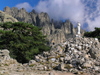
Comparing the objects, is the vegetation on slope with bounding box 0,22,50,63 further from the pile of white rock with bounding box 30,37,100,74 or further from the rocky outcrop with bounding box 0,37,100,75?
the pile of white rock with bounding box 30,37,100,74

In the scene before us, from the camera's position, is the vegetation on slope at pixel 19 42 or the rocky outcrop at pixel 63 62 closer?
the rocky outcrop at pixel 63 62

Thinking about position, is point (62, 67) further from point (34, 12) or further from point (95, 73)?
point (34, 12)

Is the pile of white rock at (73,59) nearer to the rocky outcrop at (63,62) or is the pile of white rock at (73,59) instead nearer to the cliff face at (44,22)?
the rocky outcrop at (63,62)

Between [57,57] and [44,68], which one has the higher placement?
[57,57]

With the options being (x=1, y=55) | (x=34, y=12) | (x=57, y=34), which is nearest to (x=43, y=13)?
(x=34, y=12)

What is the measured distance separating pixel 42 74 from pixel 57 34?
10993cm

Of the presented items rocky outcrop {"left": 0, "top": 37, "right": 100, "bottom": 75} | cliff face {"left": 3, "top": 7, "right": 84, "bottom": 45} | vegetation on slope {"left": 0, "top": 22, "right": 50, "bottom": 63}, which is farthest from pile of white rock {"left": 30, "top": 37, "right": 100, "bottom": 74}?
cliff face {"left": 3, "top": 7, "right": 84, "bottom": 45}

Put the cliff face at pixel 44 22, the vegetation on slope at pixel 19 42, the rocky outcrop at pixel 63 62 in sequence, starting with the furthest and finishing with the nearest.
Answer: the cliff face at pixel 44 22, the vegetation on slope at pixel 19 42, the rocky outcrop at pixel 63 62

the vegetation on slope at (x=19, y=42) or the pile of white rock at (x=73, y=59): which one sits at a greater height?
the vegetation on slope at (x=19, y=42)

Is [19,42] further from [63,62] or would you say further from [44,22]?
[44,22]

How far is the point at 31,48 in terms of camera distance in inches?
675

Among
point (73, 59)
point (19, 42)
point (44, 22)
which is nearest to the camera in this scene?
point (73, 59)

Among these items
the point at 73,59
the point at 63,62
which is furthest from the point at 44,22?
the point at 73,59

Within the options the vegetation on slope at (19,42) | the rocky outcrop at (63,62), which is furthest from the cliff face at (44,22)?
the rocky outcrop at (63,62)
